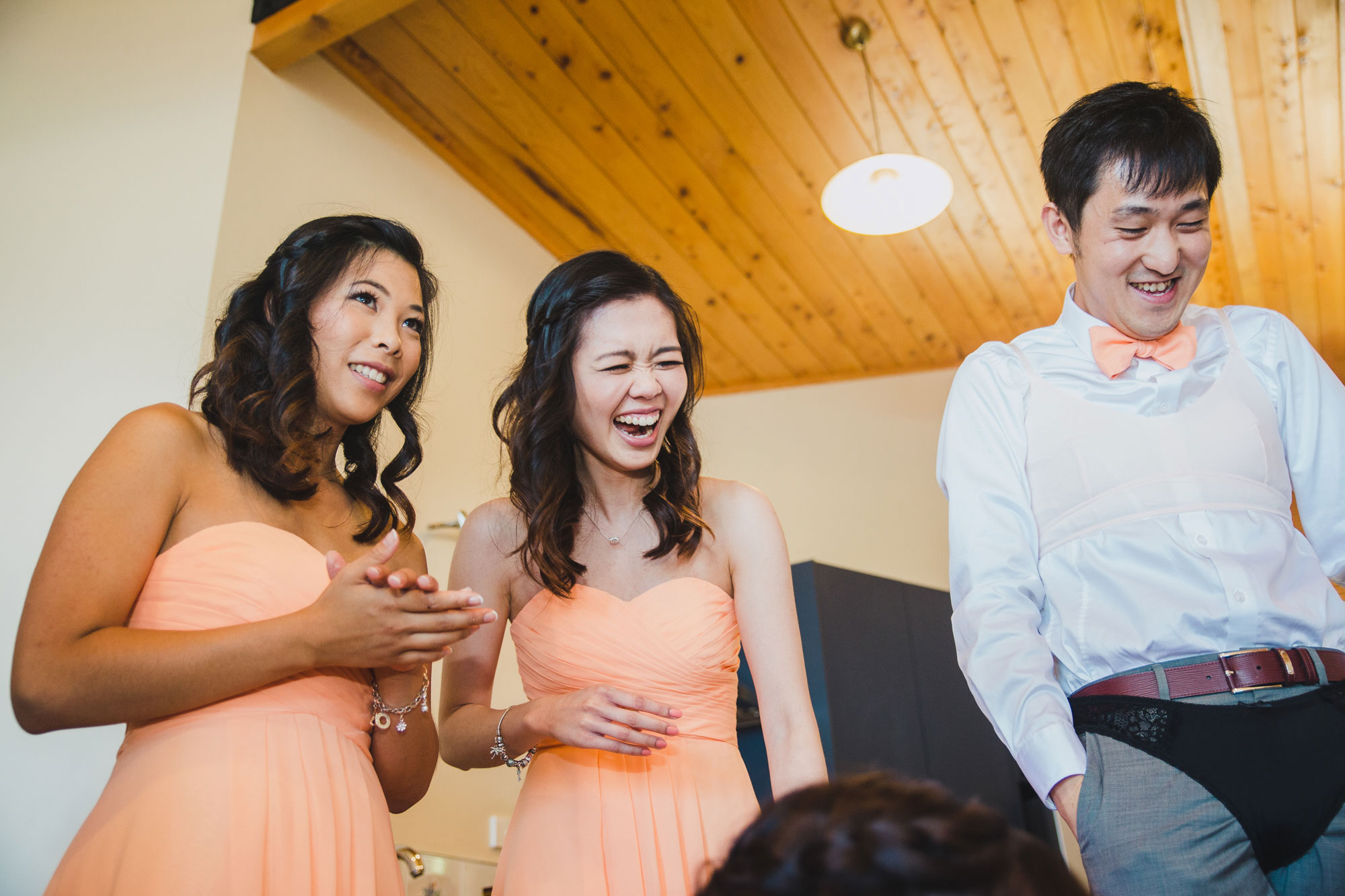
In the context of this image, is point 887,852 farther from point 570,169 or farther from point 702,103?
point 570,169

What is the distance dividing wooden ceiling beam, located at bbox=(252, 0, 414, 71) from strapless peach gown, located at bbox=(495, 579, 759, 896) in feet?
7.84

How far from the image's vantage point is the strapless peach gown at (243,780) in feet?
3.89

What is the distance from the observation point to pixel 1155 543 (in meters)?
1.37

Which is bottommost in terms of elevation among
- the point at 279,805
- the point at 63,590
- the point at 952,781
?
the point at 952,781

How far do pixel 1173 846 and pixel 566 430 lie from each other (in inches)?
46.1

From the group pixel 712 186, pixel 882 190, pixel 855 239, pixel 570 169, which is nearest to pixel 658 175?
pixel 712 186

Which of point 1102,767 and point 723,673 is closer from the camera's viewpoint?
point 1102,767

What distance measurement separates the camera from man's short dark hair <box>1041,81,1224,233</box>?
150 centimetres

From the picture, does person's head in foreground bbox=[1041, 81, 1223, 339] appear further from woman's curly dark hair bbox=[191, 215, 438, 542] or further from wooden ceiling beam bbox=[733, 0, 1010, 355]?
wooden ceiling beam bbox=[733, 0, 1010, 355]

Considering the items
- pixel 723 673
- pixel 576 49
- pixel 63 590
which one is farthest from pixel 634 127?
pixel 63 590

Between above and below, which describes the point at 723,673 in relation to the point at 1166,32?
below

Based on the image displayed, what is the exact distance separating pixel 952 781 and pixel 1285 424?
8.60 ft

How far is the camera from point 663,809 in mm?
1529

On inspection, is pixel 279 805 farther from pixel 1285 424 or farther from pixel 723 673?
pixel 1285 424
